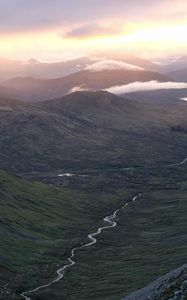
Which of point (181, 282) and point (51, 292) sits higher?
point (181, 282)

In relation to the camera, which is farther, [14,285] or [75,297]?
[14,285]

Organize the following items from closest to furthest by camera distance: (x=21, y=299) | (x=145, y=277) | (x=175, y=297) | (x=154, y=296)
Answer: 1. (x=175, y=297)
2. (x=154, y=296)
3. (x=21, y=299)
4. (x=145, y=277)

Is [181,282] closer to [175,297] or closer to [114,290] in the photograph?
[175,297]

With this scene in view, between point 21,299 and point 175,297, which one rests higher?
point 175,297

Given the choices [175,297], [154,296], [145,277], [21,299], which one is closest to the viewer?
[175,297]

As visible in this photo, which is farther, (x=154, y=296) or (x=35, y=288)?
(x=35, y=288)

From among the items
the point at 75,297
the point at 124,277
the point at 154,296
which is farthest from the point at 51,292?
the point at 154,296

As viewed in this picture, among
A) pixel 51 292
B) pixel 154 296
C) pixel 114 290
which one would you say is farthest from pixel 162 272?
pixel 154 296

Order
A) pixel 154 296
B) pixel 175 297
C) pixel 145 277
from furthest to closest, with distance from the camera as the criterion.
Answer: pixel 145 277, pixel 154 296, pixel 175 297

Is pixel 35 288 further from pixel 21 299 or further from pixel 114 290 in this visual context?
pixel 114 290
